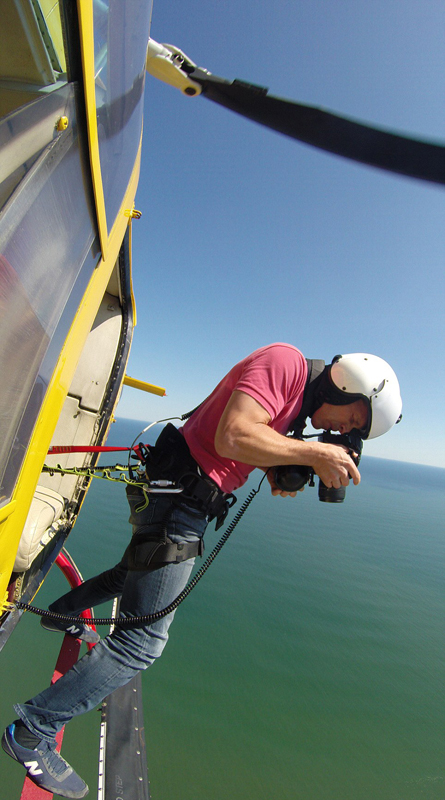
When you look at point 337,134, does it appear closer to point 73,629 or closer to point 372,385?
point 372,385

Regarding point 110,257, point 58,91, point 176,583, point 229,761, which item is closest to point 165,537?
point 176,583

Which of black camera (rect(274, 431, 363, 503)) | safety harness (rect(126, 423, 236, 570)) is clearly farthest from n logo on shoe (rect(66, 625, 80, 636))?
black camera (rect(274, 431, 363, 503))

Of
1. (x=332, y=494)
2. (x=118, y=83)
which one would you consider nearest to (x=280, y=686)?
(x=332, y=494)

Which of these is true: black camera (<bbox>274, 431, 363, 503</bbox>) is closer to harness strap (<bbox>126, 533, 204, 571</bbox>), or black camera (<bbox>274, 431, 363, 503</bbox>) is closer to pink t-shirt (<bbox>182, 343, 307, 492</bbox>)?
pink t-shirt (<bbox>182, 343, 307, 492</bbox>)

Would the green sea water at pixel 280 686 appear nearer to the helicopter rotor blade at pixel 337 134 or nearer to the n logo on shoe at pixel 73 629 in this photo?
the n logo on shoe at pixel 73 629

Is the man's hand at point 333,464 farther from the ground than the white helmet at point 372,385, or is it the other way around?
the white helmet at point 372,385

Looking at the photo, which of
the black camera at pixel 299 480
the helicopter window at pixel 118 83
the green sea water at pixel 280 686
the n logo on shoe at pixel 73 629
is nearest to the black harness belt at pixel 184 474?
the black camera at pixel 299 480
